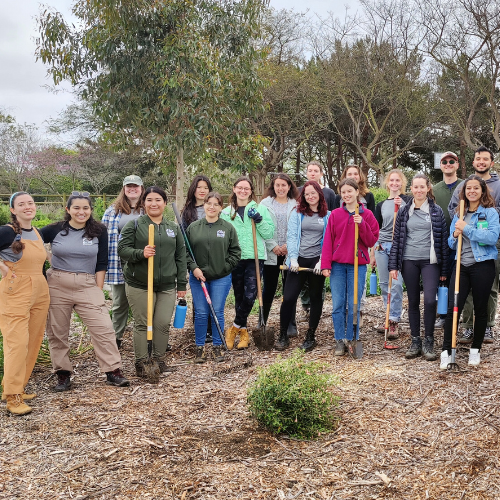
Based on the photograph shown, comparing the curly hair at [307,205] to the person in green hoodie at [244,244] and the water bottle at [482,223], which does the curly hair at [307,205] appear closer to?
the person in green hoodie at [244,244]

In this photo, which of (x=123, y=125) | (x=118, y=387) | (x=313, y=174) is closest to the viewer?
(x=118, y=387)

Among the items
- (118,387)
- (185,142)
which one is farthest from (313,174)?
(185,142)

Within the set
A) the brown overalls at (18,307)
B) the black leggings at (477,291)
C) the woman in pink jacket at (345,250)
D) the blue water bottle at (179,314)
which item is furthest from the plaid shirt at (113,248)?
the black leggings at (477,291)

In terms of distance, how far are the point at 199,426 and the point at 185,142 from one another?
26.0ft

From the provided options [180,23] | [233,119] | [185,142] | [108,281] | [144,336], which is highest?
[180,23]

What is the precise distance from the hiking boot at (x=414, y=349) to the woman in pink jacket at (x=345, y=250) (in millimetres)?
536

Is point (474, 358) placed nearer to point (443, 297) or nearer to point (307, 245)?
point (443, 297)

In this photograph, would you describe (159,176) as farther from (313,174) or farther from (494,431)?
(494,431)

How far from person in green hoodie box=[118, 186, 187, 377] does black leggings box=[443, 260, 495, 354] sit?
2.57 m

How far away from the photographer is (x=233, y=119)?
12.5 meters

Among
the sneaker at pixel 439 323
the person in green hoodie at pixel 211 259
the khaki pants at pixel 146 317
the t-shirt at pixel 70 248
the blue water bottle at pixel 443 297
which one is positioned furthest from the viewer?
the sneaker at pixel 439 323

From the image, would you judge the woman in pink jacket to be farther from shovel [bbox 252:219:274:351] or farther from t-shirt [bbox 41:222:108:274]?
t-shirt [bbox 41:222:108:274]

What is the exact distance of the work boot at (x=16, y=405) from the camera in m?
4.06

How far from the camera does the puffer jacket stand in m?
5.13
